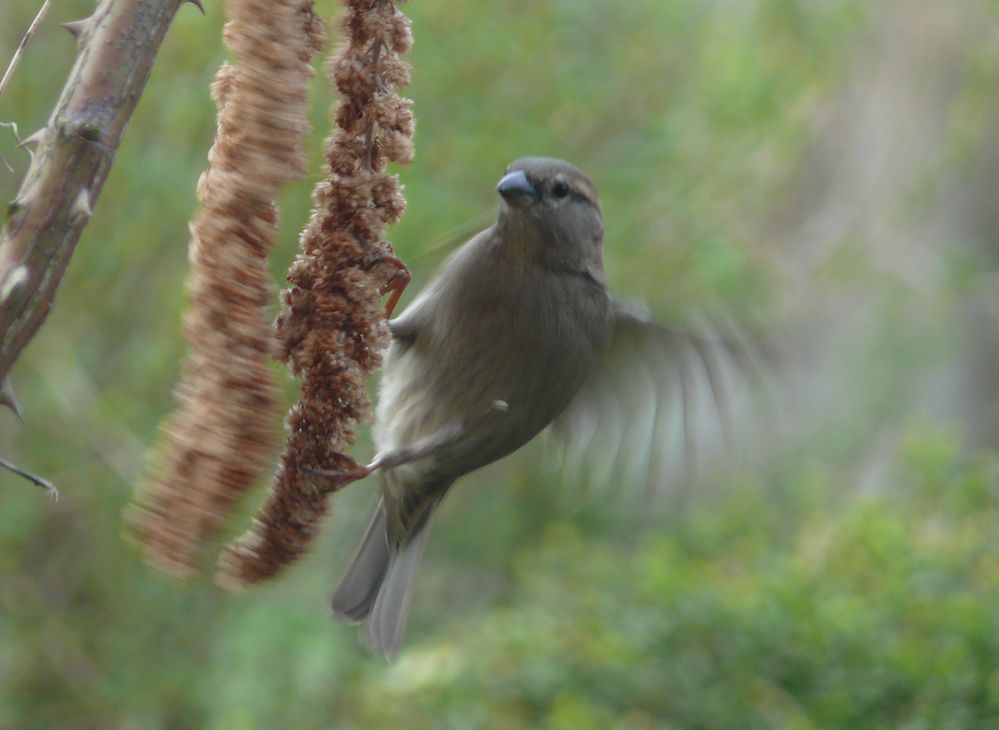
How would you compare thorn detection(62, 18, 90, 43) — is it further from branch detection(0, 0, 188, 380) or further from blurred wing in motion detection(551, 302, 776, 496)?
blurred wing in motion detection(551, 302, 776, 496)

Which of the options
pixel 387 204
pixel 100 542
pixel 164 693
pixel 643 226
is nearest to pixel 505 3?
pixel 643 226

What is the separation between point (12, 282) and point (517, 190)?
1.52 metres

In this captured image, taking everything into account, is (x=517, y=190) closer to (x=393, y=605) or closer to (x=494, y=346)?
(x=494, y=346)

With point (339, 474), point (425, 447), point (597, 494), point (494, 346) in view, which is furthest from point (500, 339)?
point (339, 474)

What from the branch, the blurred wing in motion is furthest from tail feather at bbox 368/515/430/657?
the branch

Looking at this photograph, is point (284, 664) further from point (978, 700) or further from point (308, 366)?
point (308, 366)

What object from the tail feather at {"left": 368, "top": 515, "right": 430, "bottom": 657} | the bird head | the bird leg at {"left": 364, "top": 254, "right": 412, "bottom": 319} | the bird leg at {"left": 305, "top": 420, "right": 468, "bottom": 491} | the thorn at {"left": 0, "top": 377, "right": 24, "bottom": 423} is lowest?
the tail feather at {"left": 368, "top": 515, "right": 430, "bottom": 657}

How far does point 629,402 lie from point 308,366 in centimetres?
162

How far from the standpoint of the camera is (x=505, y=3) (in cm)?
596

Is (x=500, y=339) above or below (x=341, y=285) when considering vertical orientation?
above

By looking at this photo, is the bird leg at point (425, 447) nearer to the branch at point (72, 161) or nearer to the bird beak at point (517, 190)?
the bird beak at point (517, 190)

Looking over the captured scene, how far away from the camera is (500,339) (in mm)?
2939

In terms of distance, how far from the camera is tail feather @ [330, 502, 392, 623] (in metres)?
3.16

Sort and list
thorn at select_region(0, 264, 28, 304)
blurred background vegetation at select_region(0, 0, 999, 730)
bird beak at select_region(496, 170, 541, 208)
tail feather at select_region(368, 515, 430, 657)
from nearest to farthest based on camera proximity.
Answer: thorn at select_region(0, 264, 28, 304) < bird beak at select_region(496, 170, 541, 208) < tail feather at select_region(368, 515, 430, 657) < blurred background vegetation at select_region(0, 0, 999, 730)
